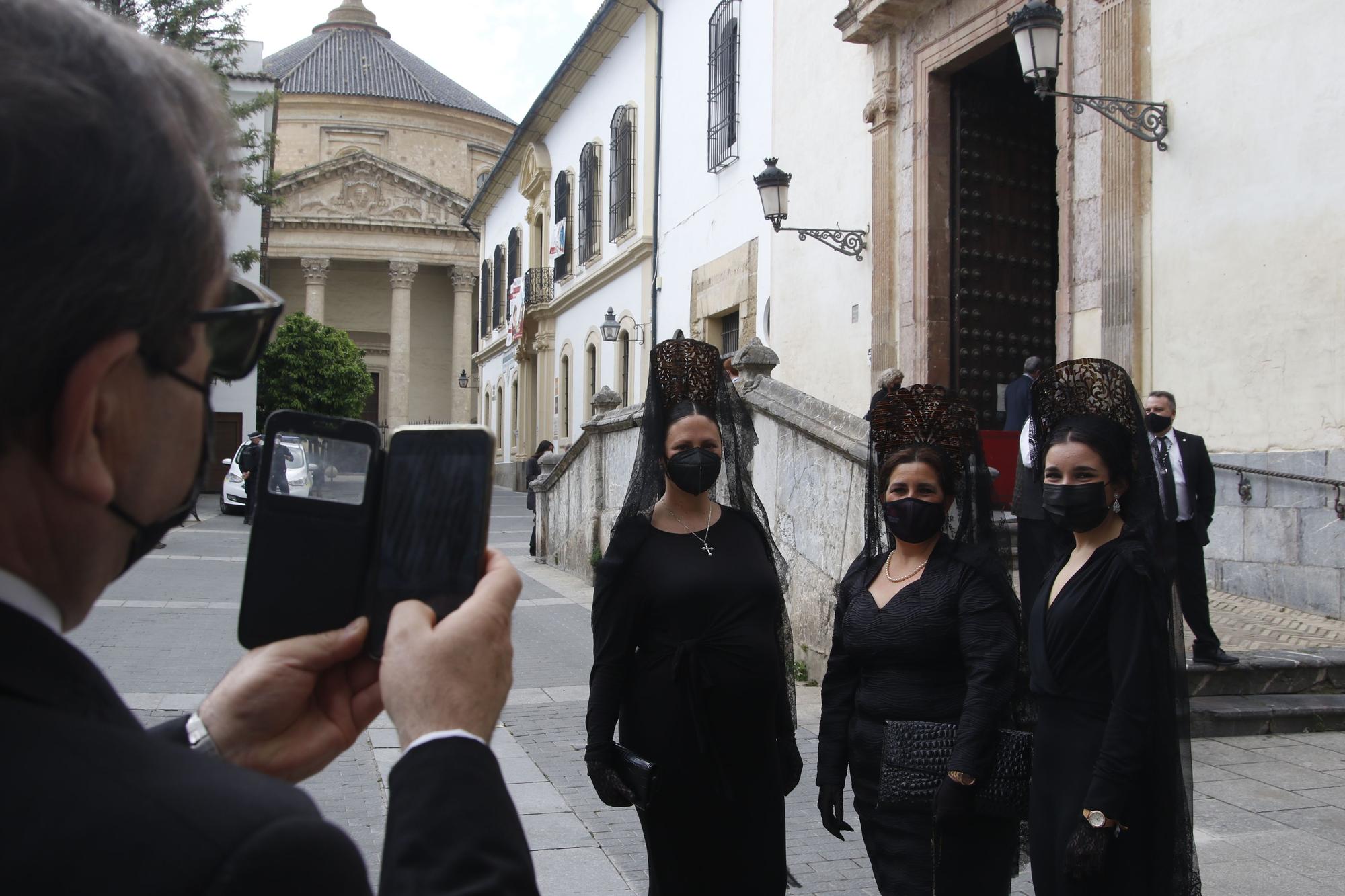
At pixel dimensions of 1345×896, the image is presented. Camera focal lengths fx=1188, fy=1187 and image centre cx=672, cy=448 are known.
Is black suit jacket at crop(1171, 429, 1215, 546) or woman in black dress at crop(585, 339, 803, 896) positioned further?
black suit jacket at crop(1171, 429, 1215, 546)

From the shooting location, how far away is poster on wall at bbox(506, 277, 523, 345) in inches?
1410

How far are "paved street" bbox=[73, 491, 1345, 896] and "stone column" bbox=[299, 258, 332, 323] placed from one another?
44.5 m

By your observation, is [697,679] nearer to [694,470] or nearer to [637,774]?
[637,774]

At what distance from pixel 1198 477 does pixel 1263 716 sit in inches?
63.5

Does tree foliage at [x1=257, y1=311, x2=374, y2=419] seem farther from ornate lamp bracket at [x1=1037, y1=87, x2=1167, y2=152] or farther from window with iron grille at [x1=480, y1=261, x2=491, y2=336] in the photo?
ornate lamp bracket at [x1=1037, y1=87, x2=1167, y2=152]

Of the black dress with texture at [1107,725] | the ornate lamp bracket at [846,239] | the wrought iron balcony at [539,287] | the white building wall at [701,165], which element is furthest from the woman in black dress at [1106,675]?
the wrought iron balcony at [539,287]

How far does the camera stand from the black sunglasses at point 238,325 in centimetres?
106

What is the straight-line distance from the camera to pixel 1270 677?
23.8 ft

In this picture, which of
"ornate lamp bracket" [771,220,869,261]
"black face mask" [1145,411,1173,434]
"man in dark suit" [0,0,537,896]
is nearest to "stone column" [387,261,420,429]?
"ornate lamp bracket" [771,220,869,261]

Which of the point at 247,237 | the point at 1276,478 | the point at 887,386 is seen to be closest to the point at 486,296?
the point at 247,237

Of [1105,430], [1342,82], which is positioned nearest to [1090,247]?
[1342,82]

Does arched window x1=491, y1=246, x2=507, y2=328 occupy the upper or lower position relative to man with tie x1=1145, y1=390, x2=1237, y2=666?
upper

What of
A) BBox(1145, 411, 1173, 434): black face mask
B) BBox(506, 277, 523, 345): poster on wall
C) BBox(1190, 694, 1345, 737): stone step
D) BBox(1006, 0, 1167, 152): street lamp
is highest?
BBox(506, 277, 523, 345): poster on wall

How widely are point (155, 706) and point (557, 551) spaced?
9734mm
